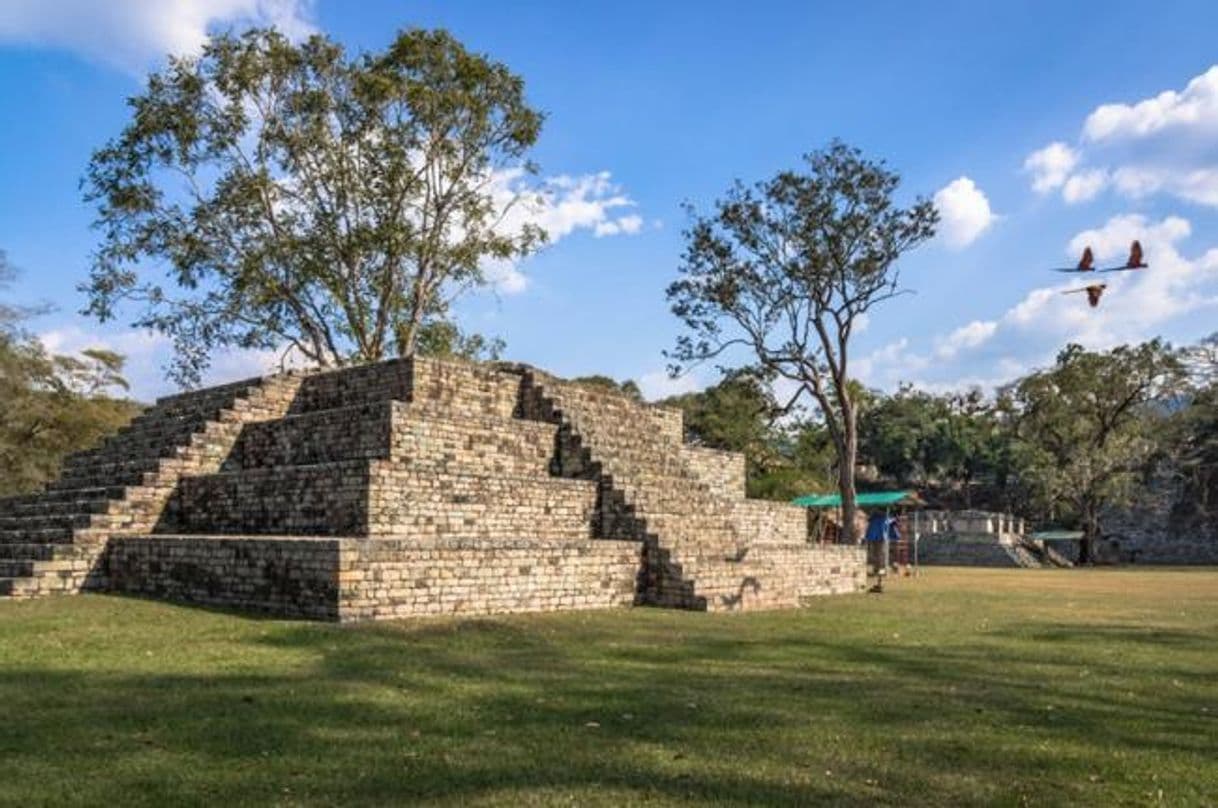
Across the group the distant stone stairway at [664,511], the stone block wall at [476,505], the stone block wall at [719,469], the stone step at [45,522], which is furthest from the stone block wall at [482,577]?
the stone block wall at [719,469]

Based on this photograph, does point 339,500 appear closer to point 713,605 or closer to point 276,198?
point 713,605

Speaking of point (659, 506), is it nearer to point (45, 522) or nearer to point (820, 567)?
point (820, 567)

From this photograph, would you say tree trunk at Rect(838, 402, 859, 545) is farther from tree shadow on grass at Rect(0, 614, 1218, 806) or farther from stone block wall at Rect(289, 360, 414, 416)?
tree shadow on grass at Rect(0, 614, 1218, 806)

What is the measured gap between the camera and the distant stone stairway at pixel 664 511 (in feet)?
42.8

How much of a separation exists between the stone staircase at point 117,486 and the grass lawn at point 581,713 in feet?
4.70

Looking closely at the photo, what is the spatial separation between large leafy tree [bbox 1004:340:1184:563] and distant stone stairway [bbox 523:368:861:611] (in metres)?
34.8

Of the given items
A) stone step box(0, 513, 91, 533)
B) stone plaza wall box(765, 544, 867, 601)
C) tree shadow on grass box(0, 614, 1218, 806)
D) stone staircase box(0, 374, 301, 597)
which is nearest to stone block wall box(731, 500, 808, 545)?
stone plaza wall box(765, 544, 867, 601)

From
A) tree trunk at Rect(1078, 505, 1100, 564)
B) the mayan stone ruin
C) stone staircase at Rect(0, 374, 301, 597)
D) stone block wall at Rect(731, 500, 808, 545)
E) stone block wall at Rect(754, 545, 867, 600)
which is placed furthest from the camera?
tree trunk at Rect(1078, 505, 1100, 564)

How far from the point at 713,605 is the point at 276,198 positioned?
1743 cm

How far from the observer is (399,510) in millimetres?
12219

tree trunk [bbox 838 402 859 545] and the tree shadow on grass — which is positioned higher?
tree trunk [bbox 838 402 859 545]

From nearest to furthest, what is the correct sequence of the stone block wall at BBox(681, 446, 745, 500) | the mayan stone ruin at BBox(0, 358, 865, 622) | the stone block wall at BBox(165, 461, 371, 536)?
the mayan stone ruin at BBox(0, 358, 865, 622), the stone block wall at BBox(165, 461, 371, 536), the stone block wall at BBox(681, 446, 745, 500)

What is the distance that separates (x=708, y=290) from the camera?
27.4 meters

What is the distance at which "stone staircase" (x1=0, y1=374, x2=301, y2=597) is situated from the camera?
12.4m
